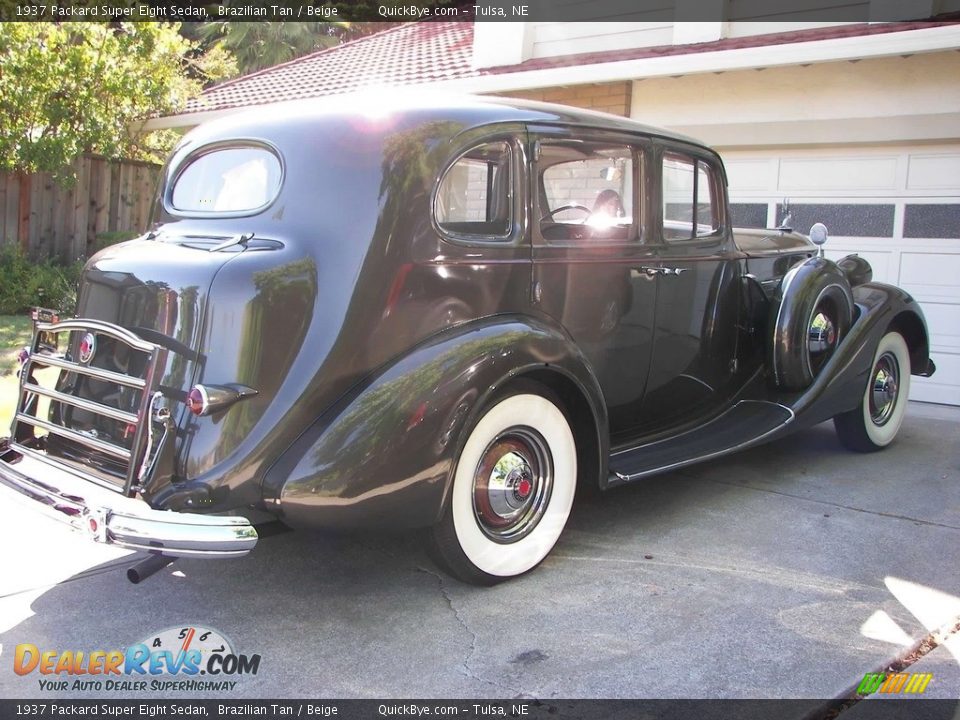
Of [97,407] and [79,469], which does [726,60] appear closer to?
[97,407]

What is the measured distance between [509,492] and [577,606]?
1.69 feet

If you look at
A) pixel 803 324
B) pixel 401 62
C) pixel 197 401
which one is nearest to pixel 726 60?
pixel 803 324

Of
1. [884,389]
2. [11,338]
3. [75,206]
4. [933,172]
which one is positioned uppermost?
[933,172]

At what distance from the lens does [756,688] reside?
2.81 metres

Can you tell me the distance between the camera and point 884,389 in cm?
561

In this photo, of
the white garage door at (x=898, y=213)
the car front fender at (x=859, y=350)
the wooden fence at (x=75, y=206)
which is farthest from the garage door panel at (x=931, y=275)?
the wooden fence at (x=75, y=206)

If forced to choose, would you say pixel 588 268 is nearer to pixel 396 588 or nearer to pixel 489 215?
pixel 489 215

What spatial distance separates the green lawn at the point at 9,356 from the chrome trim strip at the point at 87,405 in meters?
1.75

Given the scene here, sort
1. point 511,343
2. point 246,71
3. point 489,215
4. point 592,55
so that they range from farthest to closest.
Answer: point 246,71 → point 592,55 → point 489,215 → point 511,343

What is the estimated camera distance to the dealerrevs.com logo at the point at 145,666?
9.30 ft

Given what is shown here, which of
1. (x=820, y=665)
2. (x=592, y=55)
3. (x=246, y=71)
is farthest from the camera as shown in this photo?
(x=246, y=71)

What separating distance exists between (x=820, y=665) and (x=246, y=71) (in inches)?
1014

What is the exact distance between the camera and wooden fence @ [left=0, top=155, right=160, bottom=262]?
11.0 meters

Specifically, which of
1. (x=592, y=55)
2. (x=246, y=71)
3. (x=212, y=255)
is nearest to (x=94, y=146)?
(x=592, y=55)
